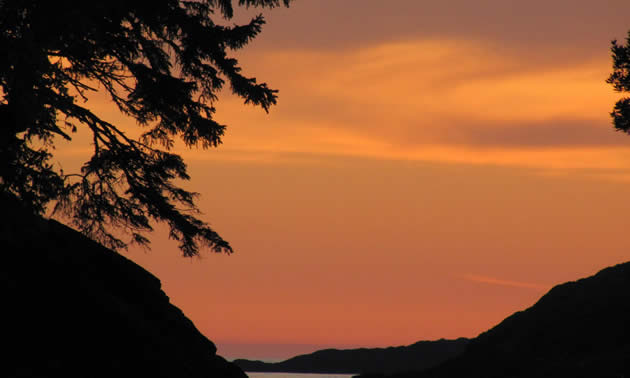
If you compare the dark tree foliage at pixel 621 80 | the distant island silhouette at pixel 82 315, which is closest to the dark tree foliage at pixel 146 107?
the distant island silhouette at pixel 82 315

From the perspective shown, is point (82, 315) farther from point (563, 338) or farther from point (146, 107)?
point (563, 338)

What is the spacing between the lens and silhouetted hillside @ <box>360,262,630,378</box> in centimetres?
4583

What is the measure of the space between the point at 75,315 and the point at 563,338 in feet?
158

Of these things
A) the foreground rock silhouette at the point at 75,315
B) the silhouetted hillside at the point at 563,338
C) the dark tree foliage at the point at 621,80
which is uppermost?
the dark tree foliage at the point at 621,80

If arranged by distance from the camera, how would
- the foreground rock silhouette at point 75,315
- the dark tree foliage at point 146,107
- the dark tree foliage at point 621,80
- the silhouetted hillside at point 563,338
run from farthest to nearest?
the silhouetted hillside at point 563,338
the dark tree foliage at point 621,80
the dark tree foliage at point 146,107
the foreground rock silhouette at point 75,315

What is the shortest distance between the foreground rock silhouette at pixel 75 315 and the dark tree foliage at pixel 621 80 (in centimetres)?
2689

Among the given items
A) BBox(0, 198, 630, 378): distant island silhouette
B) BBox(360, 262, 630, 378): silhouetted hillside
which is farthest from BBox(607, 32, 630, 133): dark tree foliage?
BBox(0, 198, 630, 378): distant island silhouette

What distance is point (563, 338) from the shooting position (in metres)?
52.5

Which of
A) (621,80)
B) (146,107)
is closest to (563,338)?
(621,80)

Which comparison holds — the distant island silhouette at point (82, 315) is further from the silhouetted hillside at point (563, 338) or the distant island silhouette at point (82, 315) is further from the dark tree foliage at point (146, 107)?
the silhouetted hillside at point (563, 338)

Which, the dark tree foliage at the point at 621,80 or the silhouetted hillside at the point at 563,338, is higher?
the dark tree foliage at the point at 621,80

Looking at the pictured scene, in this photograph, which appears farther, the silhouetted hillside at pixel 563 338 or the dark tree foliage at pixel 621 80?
the silhouetted hillside at pixel 563 338

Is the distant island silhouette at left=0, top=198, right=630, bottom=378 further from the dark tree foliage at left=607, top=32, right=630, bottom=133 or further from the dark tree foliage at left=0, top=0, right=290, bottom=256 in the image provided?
the dark tree foliage at left=607, top=32, right=630, bottom=133

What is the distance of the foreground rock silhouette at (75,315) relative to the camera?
9.63 metres
